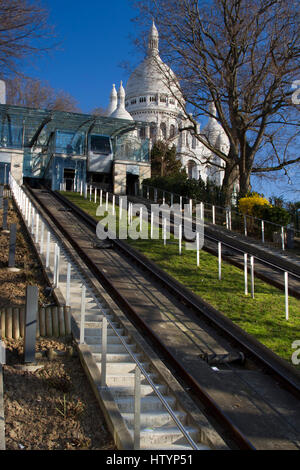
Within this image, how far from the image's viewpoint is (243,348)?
9500 mm

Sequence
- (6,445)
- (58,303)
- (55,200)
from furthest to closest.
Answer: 1. (55,200)
2. (58,303)
3. (6,445)

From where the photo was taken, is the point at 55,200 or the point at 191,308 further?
the point at 55,200

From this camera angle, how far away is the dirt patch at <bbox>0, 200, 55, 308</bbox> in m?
10.6

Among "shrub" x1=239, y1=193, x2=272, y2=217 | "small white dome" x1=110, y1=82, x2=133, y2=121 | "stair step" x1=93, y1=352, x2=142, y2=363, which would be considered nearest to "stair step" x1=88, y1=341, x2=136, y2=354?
"stair step" x1=93, y1=352, x2=142, y2=363

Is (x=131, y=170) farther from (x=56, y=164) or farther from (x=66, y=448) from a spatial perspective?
(x=66, y=448)

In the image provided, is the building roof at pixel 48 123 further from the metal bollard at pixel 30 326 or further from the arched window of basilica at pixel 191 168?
the arched window of basilica at pixel 191 168

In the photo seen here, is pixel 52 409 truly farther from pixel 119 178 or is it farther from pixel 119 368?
pixel 119 178

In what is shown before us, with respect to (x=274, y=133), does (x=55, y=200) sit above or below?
below

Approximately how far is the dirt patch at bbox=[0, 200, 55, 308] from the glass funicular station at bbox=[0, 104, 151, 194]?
23088 millimetres

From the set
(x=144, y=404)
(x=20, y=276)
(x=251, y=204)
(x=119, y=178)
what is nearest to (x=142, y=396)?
(x=144, y=404)

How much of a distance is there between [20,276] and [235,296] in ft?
19.6

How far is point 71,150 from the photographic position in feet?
137
